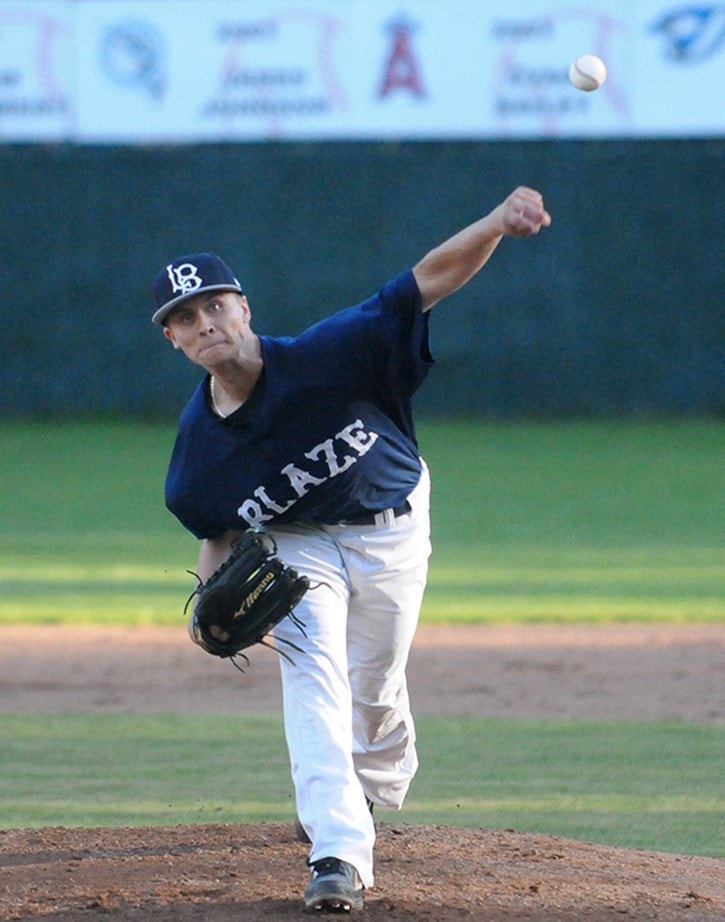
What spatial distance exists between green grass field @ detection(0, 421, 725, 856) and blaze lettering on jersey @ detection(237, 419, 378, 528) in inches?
52.5

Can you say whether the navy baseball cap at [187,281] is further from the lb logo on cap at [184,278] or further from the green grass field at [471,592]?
the green grass field at [471,592]

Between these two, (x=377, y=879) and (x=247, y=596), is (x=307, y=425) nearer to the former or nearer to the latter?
(x=247, y=596)

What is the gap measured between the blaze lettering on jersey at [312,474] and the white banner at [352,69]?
47.0 feet

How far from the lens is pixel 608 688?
6.73 meters

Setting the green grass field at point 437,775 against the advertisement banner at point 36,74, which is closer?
the green grass field at point 437,775

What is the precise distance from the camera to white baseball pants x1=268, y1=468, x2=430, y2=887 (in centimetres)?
341

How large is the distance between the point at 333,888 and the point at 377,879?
14.5 inches

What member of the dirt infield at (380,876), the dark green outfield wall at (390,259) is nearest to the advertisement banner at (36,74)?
the dark green outfield wall at (390,259)

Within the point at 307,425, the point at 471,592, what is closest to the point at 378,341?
the point at 307,425

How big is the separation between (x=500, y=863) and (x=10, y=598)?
546cm

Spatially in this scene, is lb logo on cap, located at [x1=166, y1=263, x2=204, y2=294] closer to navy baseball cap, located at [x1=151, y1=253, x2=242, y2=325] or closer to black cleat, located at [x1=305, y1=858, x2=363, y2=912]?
navy baseball cap, located at [x1=151, y1=253, x2=242, y2=325]

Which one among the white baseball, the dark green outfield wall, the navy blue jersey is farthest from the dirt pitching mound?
the dark green outfield wall

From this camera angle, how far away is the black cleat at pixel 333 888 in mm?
3271

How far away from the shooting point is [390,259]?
717 inches
